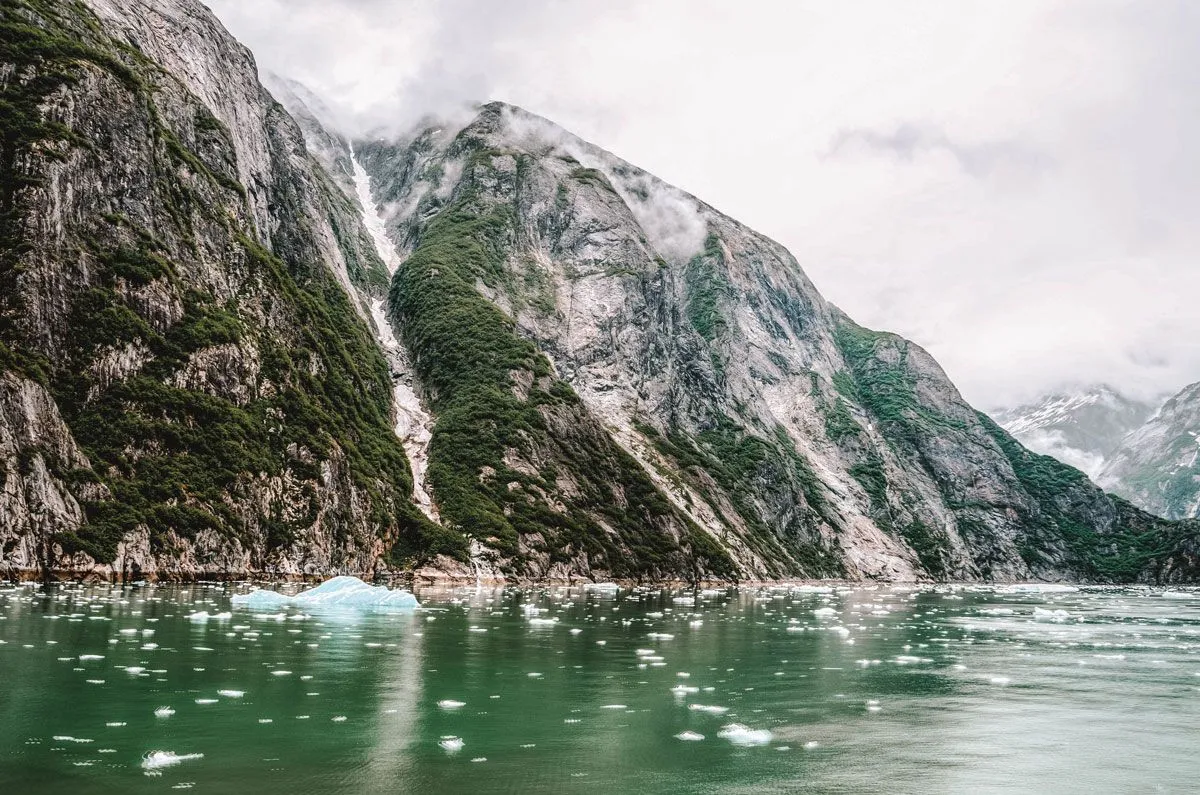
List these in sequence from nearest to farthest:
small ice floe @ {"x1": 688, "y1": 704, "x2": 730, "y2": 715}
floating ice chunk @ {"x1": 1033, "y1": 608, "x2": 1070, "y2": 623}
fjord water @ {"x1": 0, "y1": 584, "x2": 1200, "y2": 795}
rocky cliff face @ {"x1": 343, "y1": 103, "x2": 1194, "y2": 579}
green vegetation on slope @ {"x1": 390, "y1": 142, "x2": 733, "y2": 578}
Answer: fjord water @ {"x1": 0, "y1": 584, "x2": 1200, "y2": 795}
small ice floe @ {"x1": 688, "y1": 704, "x2": 730, "y2": 715}
floating ice chunk @ {"x1": 1033, "y1": 608, "x2": 1070, "y2": 623}
green vegetation on slope @ {"x1": 390, "y1": 142, "x2": 733, "y2": 578}
rocky cliff face @ {"x1": 343, "y1": 103, "x2": 1194, "y2": 579}

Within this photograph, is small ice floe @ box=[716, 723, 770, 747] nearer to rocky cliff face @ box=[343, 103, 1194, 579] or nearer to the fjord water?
the fjord water

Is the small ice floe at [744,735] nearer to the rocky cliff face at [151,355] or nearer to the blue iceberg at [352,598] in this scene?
the blue iceberg at [352,598]

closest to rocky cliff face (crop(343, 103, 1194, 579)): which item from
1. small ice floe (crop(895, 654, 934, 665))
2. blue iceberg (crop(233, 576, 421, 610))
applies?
blue iceberg (crop(233, 576, 421, 610))

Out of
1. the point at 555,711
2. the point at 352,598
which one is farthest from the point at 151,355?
the point at 555,711

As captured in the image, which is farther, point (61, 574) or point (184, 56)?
point (184, 56)

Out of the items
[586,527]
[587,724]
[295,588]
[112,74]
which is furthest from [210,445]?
[587,724]

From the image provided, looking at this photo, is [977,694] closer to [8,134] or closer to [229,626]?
[229,626]

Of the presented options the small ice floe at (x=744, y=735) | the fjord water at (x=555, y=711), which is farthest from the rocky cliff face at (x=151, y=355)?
the small ice floe at (x=744, y=735)
